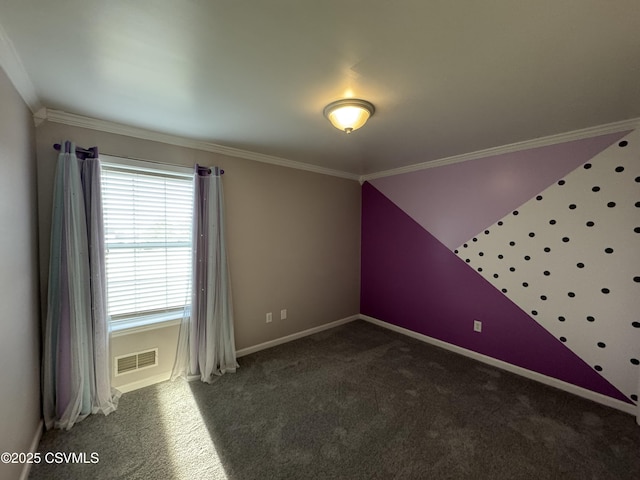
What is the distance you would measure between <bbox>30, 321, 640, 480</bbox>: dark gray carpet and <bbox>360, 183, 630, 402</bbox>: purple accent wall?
261 millimetres

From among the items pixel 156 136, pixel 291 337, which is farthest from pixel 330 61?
pixel 291 337

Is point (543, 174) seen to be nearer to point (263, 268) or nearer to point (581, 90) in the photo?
point (581, 90)

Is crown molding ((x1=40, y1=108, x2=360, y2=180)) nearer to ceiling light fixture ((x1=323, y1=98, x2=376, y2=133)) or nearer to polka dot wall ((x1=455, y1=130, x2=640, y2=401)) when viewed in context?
ceiling light fixture ((x1=323, y1=98, x2=376, y2=133))

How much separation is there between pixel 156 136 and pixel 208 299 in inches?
63.6

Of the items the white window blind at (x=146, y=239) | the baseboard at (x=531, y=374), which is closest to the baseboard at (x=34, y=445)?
the white window blind at (x=146, y=239)

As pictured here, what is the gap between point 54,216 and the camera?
6.67 feet

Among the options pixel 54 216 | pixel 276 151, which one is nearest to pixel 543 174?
pixel 276 151

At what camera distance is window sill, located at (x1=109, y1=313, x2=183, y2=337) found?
2.40m

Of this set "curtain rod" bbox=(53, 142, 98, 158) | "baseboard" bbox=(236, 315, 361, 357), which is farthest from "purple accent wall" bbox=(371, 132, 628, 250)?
"curtain rod" bbox=(53, 142, 98, 158)

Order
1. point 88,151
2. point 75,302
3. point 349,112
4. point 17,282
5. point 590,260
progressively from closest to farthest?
point 17,282, point 349,112, point 75,302, point 88,151, point 590,260

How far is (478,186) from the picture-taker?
303 cm

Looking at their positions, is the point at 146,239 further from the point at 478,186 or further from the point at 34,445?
the point at 478,186

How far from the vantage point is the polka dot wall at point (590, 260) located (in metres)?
2.19

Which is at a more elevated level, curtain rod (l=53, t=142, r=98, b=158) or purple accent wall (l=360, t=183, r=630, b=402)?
curtain rod (l=53, t=142, r=98, b=158)
